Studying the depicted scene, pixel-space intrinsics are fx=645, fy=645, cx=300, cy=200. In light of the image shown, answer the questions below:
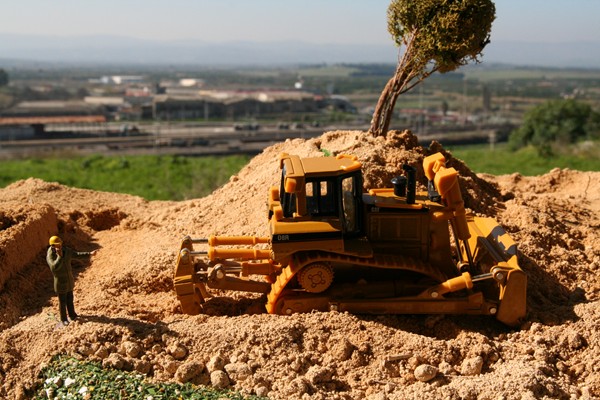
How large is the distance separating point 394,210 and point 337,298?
1.35m

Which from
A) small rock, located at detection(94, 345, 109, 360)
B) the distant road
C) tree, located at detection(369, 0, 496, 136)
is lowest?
the distant road

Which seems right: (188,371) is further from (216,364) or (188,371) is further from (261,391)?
(261,391)

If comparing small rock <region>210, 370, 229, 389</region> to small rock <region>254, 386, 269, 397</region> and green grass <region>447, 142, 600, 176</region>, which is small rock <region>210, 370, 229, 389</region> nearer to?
small rock <region>254, 386, 269, 397</region>

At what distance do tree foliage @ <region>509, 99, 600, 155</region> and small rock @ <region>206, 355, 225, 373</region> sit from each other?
117 feet

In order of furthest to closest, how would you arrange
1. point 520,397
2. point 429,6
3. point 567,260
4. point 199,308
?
point 429,6 → point 567,260 → point 199,308 → point 520,397

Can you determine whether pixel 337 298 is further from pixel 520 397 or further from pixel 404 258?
pixel 520 397

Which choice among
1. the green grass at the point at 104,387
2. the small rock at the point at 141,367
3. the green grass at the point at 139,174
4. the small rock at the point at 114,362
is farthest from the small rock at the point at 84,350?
the green grass at the point at 139,174

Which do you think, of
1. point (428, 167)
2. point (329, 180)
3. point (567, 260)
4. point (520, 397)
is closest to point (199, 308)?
point (329, 180)

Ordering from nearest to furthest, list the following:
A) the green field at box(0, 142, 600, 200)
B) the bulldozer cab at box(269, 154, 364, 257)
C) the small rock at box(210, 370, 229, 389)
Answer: the small rock at box(210, 370, 229, 389) < the bulldozer cab at box(269, 154, 364, 257) < the green field at box(0, 142, 600, 200)

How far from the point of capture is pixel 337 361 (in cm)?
734

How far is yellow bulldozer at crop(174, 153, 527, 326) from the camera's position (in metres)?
7.97

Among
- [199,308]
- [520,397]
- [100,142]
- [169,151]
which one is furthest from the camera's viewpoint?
[100,142]

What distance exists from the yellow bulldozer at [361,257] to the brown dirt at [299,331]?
0.32 m

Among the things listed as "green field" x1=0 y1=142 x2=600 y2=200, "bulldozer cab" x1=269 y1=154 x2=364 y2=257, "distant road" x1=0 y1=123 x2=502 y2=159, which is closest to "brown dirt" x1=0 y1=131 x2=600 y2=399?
"bulldozer cab" x1=269 y1=154 x2=364 y2=257
